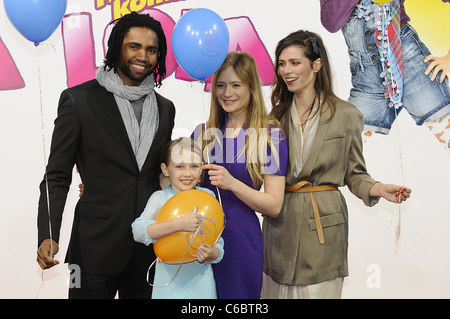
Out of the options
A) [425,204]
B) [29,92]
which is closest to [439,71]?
[425,204]

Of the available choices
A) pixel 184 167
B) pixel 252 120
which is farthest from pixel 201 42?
pixel 184 167

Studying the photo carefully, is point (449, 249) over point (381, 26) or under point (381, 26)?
under

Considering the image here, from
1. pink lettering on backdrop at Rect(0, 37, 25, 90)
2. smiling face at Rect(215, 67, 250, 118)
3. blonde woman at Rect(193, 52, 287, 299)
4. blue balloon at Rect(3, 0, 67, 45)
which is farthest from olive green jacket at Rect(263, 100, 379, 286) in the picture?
pink lettering on backdrop at Rect(0, 37, 25, 90)

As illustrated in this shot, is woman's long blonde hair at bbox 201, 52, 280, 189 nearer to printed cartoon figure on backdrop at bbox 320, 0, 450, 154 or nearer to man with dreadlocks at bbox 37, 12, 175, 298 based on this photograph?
man with dreadlocks at bbox 37, 12, 175, 298

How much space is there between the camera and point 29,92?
11.1 ft

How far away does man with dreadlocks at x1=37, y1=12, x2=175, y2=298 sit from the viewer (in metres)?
2.05

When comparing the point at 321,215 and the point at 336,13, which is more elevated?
the point at 336,13

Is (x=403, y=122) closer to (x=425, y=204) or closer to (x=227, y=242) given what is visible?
(x=425, y=204)

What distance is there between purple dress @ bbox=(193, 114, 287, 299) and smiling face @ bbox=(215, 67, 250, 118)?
4.9 inches

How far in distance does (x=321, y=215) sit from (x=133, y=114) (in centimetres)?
93

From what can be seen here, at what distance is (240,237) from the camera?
2109 millimetres

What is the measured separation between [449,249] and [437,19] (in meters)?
1.62

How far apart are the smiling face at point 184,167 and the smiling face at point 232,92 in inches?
11.3

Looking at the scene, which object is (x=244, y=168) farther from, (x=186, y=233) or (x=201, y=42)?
(x=201, y=42)
